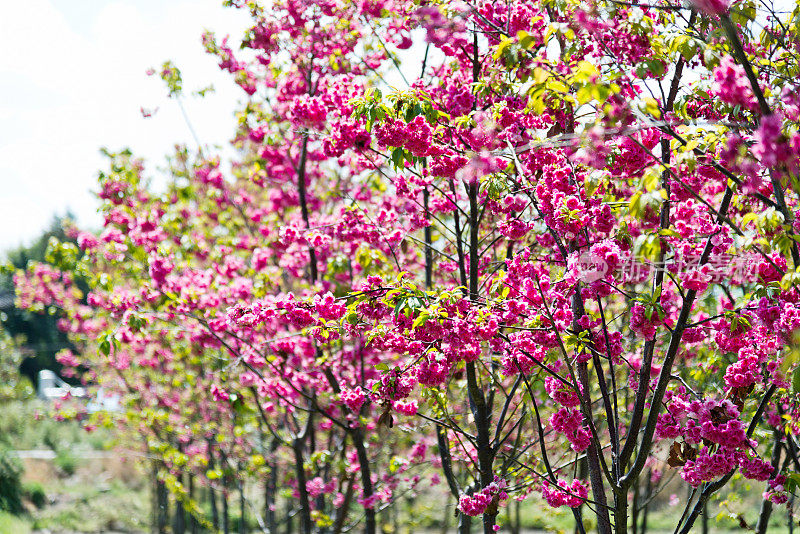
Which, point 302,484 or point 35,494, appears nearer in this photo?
point 302,484

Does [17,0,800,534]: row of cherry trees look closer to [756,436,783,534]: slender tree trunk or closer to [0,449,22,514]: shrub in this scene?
[756,436,783,534]: slender tree trunk

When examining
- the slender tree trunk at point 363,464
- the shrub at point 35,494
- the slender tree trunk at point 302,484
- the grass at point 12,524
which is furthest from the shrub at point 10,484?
the slender tree trunk at point 363,464

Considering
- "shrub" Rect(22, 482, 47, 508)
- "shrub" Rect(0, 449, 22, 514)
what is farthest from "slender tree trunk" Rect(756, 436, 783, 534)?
"shrub" Rect(22, 482, 47, 508)

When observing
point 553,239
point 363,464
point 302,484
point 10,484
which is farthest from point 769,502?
point 10,484

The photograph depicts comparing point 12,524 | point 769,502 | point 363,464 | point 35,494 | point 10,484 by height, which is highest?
point 363,464

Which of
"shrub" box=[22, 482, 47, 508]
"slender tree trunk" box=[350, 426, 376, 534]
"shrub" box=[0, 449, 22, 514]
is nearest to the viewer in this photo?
"slender tree trunk" box=[350, 426, 376, 534]

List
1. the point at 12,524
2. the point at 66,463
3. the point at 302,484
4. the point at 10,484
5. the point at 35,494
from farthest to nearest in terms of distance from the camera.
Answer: the point at 66,463 → the point at 35,494 → the point at 10,484 → the point at 12,524 → the point at 302,484

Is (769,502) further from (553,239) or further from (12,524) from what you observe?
(12,524)

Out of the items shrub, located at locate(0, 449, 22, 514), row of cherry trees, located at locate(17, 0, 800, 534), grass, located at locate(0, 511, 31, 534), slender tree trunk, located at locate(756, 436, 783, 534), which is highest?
row of cherry trees, located at locate(17, 0, 800, 534)

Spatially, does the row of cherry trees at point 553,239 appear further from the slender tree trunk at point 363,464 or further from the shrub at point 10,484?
the shrub at point 10,484

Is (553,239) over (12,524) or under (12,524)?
over

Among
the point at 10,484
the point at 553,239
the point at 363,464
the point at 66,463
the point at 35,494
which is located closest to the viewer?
the point at 553,239

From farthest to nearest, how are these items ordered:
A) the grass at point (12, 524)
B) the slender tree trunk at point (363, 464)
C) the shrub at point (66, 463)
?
1. the shrub at point (66, 463)
2. the grass at point (12, 524)
3. the slender tree trunk at point (363, 464)

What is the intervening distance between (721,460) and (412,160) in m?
2.46
